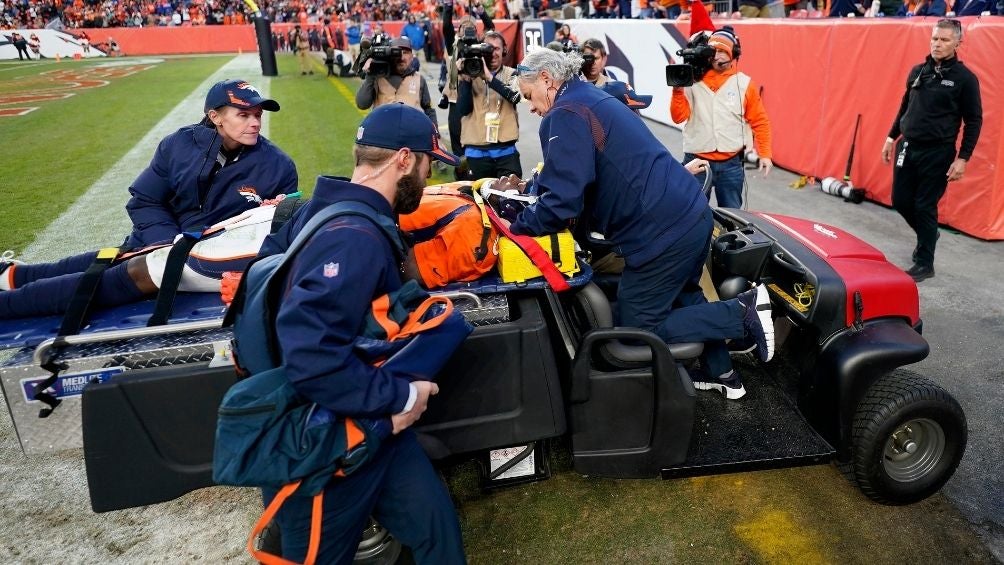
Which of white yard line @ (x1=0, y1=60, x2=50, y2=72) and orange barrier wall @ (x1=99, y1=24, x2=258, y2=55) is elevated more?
orange barrier wall @ (x1=99, y1=24, x2=258, y2=55)

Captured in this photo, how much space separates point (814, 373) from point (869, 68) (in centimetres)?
585

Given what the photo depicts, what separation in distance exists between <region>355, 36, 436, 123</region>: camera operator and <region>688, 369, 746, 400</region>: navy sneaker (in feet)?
14.8

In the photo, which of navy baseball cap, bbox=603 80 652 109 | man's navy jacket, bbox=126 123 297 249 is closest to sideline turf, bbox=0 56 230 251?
man's navy jacket, bbox=126 123 297 249

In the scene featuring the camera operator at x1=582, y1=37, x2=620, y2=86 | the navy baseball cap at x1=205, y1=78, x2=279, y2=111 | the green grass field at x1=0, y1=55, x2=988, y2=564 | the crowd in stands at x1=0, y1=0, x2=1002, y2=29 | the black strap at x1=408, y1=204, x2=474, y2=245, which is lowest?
the green grass field at x1=0, y1=55, x2=988, y2=564

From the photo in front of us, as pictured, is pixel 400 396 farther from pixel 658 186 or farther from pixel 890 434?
pixel 890 434

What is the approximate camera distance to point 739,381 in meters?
3.48

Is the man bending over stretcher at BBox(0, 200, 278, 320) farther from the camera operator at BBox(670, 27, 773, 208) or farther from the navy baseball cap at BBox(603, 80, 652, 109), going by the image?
the camera operator at BBox(670, 27, 773, 208)

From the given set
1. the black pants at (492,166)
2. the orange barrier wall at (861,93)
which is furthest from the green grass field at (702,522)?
the orange barrier wall at (861,93)

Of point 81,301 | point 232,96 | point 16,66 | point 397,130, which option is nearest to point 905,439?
point 397,130

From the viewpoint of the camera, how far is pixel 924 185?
5488mm

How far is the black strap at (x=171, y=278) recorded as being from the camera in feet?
9.73

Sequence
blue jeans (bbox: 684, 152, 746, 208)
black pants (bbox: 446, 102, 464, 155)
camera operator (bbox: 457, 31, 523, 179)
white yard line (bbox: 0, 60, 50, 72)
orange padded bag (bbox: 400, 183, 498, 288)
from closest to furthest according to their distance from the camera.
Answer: orange padded bag (bbox: 400, 183, 498, 288)
blue jeans (bbox: 684, 152, 746, 208)
camera operator (bbox: 457, 31, 523, 179)
black pants (bbox: 446, 102, 464, 155)
white yard line (bbox: 0, 60, 50, 72)

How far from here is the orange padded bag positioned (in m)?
3.05

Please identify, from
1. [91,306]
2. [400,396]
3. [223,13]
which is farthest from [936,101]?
[223,13]
